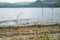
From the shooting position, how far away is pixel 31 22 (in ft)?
8.96

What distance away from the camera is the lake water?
2.72 m

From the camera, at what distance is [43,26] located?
2.75 m

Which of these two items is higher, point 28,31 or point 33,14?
point 33,14

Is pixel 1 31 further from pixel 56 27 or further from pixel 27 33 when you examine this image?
pixel 56 27

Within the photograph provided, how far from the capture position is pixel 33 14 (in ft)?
9.05

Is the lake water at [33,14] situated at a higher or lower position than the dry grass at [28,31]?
higher

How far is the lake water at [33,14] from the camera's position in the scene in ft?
8.92

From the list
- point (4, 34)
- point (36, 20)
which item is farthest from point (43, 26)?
point (4, 34)

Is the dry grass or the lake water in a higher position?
the lake water

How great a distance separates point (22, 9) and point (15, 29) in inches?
10.3

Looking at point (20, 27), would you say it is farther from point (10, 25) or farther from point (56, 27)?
point (56, 27)

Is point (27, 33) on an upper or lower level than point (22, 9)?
lower

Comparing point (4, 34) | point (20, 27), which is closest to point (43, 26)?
point (20, 27)

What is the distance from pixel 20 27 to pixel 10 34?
164 millimetres
